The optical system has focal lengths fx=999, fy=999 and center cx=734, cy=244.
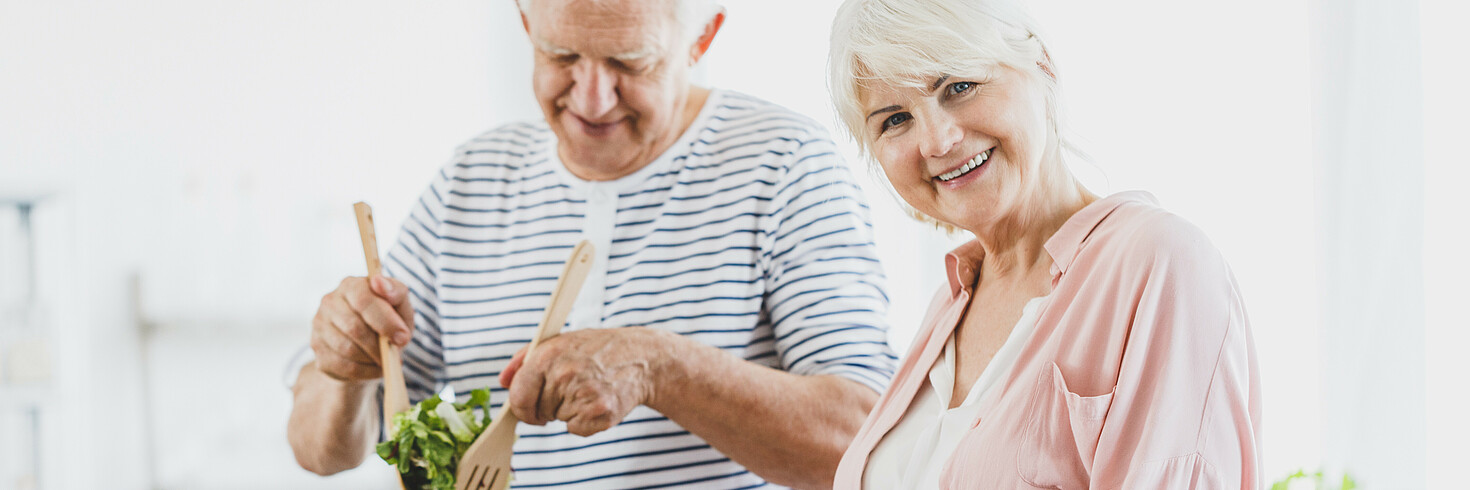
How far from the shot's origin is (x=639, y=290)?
3.84ft

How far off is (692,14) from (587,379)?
461mm

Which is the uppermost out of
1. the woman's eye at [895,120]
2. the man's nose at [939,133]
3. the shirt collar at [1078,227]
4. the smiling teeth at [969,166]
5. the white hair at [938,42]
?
the white hair at [938,42]

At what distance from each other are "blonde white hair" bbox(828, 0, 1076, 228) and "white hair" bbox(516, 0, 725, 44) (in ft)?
1.29

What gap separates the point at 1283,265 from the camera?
1.69 meters

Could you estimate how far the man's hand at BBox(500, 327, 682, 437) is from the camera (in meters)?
0.96

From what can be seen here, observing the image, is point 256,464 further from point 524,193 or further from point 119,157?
point 524,193

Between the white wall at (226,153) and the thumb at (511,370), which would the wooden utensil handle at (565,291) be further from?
the white wall at (226,153)

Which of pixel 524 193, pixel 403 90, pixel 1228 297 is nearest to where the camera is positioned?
pixel 1228 297

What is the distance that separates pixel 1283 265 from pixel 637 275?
1161 mm

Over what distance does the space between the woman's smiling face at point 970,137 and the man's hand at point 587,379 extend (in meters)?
0.34

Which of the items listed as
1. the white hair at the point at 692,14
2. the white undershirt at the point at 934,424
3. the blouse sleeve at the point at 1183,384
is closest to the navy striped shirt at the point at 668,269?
the white hair at the point at 692,14

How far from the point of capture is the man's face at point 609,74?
110cm

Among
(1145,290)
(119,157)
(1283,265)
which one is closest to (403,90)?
(119,157)

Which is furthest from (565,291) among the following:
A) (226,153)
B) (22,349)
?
(22,349)
